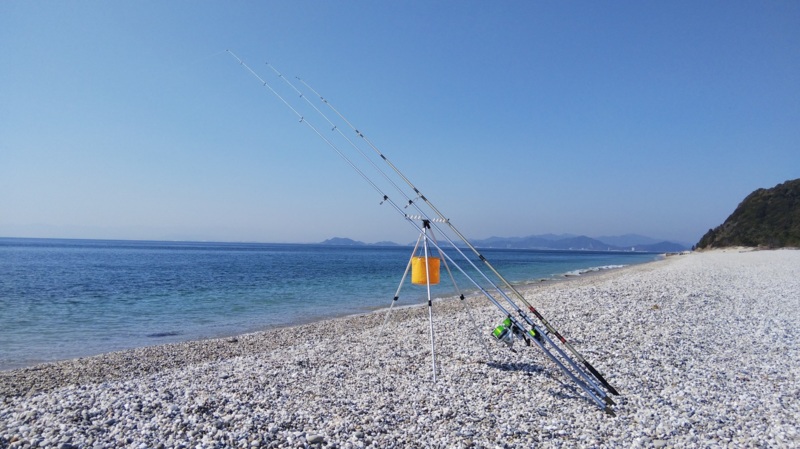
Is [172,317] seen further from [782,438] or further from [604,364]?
[782,438]

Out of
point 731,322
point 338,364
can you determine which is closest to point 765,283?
point 731,322

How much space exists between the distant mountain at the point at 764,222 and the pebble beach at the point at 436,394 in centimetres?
6140

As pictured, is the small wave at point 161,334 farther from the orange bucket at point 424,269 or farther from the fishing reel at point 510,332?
the fishing reel at point 510,332

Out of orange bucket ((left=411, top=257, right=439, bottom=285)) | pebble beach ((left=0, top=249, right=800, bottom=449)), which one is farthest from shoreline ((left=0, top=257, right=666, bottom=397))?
orange bucket ((left=411, top=257, right=439, bottom=285))

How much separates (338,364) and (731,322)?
366 inches

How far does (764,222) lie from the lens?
6625 cm

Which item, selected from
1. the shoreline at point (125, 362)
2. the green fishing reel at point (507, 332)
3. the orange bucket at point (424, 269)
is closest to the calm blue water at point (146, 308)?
the shoreline at point (125, 362)

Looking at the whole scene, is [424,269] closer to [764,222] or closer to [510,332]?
[510,332]

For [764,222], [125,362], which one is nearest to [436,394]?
[125,362]

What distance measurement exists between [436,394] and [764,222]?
78.1 meters

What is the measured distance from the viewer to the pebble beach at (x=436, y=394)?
505cm

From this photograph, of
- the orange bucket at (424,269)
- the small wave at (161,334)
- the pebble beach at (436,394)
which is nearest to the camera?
the pebble beach at (436,394)

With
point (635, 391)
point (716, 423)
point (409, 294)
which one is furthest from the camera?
point (409, 294)

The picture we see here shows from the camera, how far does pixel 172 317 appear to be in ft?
56.4
